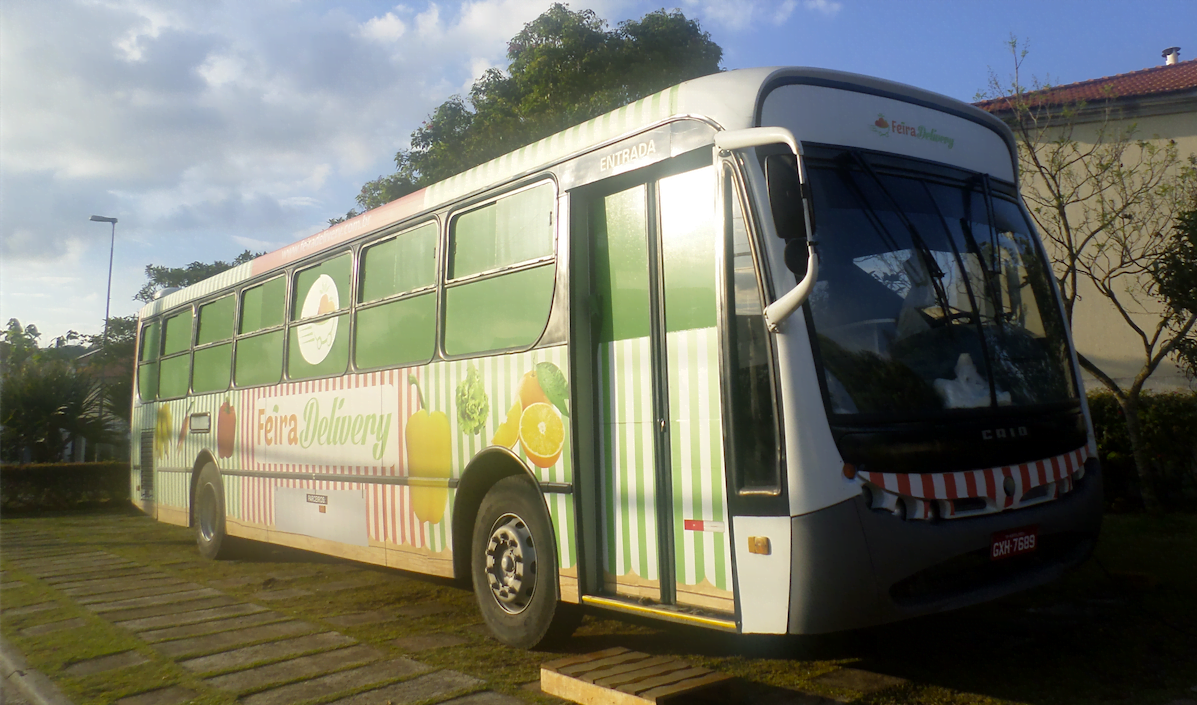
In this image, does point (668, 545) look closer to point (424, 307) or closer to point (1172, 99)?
point (424, 307)

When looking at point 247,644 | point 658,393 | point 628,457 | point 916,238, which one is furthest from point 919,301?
point 247,644

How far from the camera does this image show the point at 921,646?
17.0 feet

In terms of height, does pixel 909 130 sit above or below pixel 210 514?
above

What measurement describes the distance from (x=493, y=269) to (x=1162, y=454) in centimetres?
890

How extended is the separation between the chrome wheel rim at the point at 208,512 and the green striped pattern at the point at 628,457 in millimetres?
7069

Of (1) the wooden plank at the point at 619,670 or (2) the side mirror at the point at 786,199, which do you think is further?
(1) the wooden plank at the point at 619,670

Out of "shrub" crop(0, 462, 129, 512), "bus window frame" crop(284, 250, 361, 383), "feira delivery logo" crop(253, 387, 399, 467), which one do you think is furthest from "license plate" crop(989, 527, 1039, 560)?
"shrub" crop(0, 462, 129, 512)

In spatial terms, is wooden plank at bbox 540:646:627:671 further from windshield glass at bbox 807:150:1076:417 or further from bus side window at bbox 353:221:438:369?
bus side window at bbox 353:221:438:369

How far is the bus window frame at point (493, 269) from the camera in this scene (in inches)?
217

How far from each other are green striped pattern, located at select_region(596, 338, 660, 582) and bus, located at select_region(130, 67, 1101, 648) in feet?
0.05

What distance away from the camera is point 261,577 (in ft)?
30.0

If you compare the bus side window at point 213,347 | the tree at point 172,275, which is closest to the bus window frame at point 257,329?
the bus side window at point 213,347

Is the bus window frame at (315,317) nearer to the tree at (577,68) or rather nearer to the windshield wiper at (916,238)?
the windshield wiper at (916,238)

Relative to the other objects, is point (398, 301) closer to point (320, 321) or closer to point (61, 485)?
point (320, 321)
